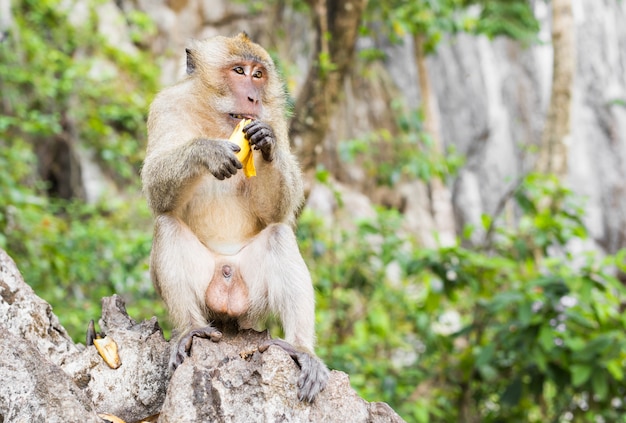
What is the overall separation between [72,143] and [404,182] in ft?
22.7

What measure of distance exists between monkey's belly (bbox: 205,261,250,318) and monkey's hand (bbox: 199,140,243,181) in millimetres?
551

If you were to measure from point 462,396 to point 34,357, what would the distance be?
4.71 m

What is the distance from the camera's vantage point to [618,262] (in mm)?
5156

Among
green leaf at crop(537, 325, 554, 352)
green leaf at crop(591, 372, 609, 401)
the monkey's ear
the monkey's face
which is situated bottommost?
green leaf at crop(591, 372, 609, 401)

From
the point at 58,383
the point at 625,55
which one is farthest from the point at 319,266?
the point at 625,55

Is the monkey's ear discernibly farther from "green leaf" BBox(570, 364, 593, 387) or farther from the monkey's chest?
"green leaf" BBox(570, 364, 593, 387)

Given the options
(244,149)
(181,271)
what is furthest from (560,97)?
(181,271)

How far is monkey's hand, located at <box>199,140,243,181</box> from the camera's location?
3.29m

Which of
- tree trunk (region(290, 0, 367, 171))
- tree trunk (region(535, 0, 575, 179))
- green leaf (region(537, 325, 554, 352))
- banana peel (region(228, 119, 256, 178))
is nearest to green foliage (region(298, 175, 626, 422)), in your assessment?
green leaf (region(537, 325, 554, 352))

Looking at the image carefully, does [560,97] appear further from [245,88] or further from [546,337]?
[245,88]

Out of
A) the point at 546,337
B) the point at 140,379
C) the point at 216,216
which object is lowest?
the point at 546,337

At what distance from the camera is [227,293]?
362cm

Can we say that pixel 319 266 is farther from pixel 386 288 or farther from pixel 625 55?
pixel 625 55

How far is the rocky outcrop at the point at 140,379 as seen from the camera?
247 centimetres
